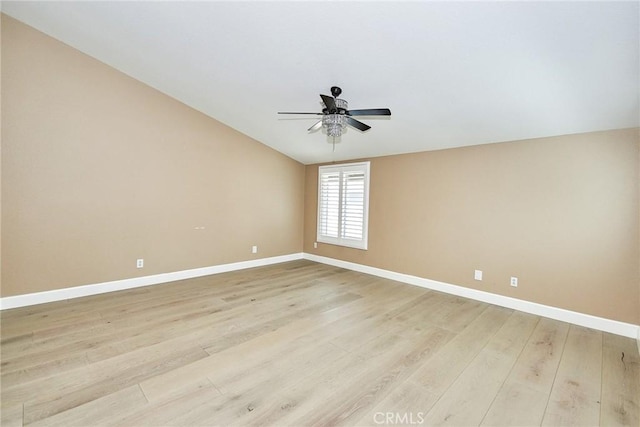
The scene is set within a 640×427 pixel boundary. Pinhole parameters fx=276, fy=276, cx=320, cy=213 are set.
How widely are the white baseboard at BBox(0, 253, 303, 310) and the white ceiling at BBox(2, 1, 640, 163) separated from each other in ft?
9.15

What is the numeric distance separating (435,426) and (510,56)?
2795mm

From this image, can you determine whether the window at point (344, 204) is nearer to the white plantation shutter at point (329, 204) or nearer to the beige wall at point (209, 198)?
the white plantation shutter at point (329, 204)

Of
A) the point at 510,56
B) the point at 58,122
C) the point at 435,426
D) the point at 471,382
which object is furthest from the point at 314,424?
the point at 58,122

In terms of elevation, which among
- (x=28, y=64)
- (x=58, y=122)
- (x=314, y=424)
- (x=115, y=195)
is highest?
(x=28, y=64)

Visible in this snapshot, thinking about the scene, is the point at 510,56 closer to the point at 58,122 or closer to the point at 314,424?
the point at 314,424

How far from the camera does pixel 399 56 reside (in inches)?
100

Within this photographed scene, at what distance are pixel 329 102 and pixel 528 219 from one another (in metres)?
2.93

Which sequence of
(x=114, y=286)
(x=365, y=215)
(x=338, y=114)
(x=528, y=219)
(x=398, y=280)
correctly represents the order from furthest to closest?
(x=365, y=215), (x=398, y=280), (x=114, y=286), (x=528, y=219), (x=338, y=114)

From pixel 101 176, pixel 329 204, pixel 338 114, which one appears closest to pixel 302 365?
pixel 338 114

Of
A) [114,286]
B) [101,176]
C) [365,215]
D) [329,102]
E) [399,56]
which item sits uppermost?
[399,56]

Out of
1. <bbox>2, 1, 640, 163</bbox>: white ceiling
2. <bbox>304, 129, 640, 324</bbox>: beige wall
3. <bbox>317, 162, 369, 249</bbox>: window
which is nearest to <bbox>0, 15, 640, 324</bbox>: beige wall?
<bbox>304, 129, 640, 324</bbox>: beige wall

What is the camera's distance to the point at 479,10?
1.95 m

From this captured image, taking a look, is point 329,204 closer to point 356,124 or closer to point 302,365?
point 356,124

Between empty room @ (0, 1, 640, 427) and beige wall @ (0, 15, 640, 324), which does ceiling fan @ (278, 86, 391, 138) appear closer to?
empty room @ (0, 1, 640, 427)
